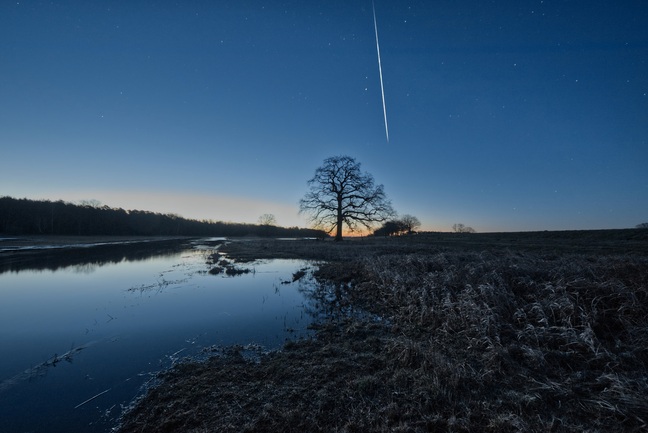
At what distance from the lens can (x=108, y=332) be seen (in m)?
7.75

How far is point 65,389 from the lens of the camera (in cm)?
486

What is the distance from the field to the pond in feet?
2.85

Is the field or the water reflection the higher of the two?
the field

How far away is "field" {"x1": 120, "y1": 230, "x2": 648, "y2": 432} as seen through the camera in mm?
3646

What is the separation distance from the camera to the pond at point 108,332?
14.6 feet

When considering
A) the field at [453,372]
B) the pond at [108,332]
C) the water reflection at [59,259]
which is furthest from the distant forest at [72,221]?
the field at [453,372]

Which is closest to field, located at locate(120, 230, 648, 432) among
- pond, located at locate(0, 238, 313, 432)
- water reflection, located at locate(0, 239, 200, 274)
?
pond, located at locate(0, 238, 313, 432)

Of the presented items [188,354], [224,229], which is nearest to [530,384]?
[188,354]

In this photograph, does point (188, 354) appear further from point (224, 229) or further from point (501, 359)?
point (224, 229)

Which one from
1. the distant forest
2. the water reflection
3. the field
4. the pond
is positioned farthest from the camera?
the distant forest

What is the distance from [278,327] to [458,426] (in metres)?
5.58

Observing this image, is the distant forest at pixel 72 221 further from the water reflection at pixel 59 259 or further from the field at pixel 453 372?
the field at pixel 453 372

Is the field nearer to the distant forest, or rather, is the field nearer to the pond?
the pond

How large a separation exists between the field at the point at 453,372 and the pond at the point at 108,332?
0.87 metres
